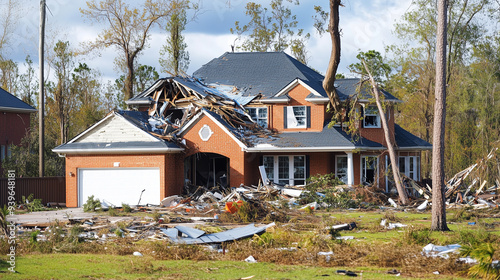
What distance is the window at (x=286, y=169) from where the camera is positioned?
99.1 ft

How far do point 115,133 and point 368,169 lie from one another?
13365 millimetres

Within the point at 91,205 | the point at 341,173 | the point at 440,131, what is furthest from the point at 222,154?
the point at 440,131

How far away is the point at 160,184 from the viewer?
91.3ft

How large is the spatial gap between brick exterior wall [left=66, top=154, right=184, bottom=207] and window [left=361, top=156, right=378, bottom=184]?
971 centimetres

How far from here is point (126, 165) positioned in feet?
93.0

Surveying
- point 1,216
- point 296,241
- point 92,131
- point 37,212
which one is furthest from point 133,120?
point 296,241

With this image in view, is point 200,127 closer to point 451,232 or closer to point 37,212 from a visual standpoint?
point 37,212

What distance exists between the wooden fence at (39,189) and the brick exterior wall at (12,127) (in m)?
9.73

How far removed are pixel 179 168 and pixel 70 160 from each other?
5.46m


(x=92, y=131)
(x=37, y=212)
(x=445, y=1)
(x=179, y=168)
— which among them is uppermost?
(x=445, y=1)

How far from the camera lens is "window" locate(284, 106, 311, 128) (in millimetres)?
30938

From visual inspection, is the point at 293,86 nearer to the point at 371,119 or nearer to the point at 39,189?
the point at 371,119

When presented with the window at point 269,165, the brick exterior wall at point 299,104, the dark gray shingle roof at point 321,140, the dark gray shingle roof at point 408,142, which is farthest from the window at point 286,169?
the dark gray shingle roof at point 408,142

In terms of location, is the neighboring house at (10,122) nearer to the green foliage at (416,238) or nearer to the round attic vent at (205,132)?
the round attic vent at (205,132)
